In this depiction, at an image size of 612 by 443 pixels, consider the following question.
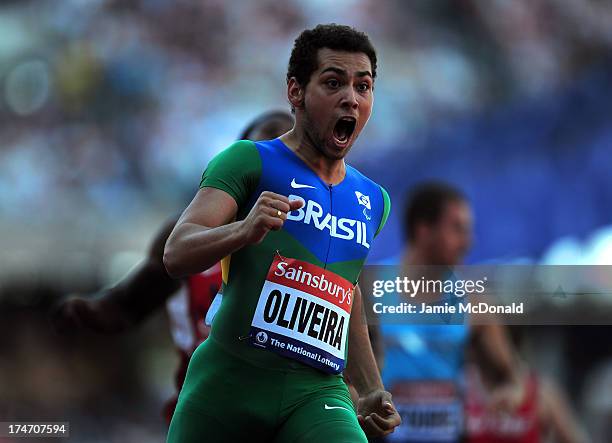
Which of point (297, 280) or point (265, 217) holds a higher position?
point (297, 280)

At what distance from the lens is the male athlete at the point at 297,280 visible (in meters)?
3.39

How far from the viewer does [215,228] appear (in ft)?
10.2

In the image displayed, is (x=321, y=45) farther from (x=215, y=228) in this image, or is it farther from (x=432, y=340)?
(x=432, y=340)

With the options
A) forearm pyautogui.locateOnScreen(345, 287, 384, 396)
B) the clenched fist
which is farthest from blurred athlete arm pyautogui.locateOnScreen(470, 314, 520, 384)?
the clenched fist

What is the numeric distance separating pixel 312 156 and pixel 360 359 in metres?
0.71

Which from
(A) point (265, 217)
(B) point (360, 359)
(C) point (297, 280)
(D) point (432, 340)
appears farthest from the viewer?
(D) point (432, 340)

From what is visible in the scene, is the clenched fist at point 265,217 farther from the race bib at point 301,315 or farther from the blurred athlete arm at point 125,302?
the blurred athlete arm at point 125,302

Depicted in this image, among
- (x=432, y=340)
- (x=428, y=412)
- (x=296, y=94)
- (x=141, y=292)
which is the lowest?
(x=296, y=94)

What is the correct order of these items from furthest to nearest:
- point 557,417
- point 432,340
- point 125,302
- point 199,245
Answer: point 557,417
point 125,302
point 432,340
point 199,245

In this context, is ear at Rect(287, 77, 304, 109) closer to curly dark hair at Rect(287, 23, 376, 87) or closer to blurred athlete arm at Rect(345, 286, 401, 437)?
curly dark hair at Rect(287, 23, 376, 87)

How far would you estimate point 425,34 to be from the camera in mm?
8148

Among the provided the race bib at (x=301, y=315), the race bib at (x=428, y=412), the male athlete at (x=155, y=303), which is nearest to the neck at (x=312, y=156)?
the race bib at (x=301, y=315)

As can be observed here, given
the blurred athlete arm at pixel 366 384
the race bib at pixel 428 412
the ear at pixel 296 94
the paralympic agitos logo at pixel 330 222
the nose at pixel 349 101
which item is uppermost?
the race bib at pixel 428 412

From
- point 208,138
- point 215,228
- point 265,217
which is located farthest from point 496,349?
point 265,217
